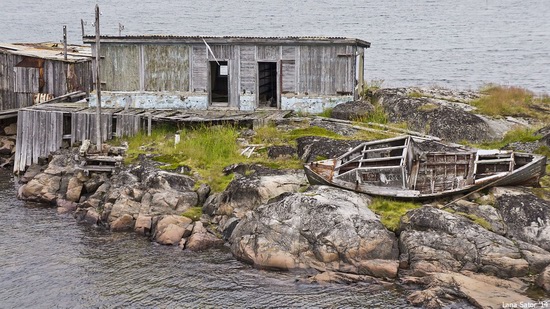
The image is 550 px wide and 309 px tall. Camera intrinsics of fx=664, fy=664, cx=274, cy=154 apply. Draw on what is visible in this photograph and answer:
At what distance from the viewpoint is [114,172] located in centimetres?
2594

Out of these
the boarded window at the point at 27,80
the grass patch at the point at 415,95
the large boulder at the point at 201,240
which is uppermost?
the boarded window at the point at 27,80

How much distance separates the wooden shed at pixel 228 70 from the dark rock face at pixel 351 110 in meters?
0.94

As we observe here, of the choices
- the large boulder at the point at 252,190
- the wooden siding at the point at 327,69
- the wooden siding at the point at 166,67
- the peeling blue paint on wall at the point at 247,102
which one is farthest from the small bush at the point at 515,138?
the wooden siding at the point at 166,67

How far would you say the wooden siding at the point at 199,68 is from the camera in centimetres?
3020

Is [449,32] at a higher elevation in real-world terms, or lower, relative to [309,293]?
higher

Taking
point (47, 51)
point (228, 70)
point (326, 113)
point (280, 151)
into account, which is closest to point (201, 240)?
point (280, 151)

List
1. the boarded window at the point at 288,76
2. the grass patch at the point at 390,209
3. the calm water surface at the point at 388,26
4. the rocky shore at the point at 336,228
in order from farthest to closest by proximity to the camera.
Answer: the calm water surface at the point at 388,26 → the boarded window at the point at 288,76 → the grass patch at the point at 390,209 → the rocky shore at the point at 336,228

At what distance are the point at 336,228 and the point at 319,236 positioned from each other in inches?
21.6

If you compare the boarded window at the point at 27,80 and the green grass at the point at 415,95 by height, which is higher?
the boarded window at the point at 27,80

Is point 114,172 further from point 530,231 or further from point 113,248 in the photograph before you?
point 530,231

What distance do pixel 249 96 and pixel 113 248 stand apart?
450 inches

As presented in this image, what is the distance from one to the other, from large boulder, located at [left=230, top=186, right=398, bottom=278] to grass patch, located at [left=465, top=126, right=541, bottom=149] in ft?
25.2

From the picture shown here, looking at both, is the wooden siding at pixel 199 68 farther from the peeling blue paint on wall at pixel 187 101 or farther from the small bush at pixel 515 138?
the small bush at pixel 515 138

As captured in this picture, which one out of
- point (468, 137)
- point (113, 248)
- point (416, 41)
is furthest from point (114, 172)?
point (416, 41)
